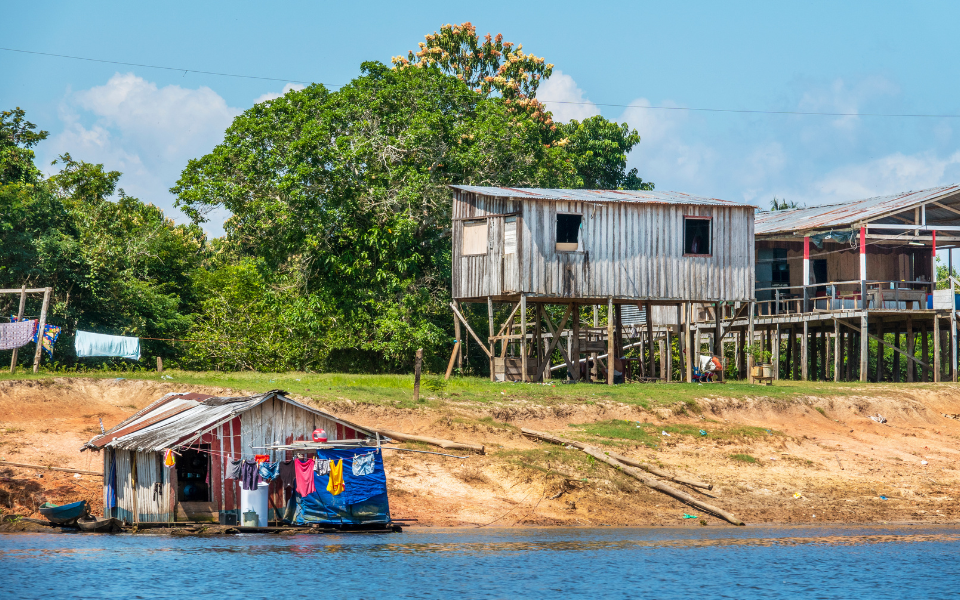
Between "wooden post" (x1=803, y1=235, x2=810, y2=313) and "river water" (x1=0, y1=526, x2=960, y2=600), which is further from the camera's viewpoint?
"wooden post" (x1=803, y1=235, x2=810, y2=313)

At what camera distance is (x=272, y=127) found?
42125 millimetres

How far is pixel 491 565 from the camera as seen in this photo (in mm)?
20672

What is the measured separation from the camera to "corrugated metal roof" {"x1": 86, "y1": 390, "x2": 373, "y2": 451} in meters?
21.6

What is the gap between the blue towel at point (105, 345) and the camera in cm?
3228

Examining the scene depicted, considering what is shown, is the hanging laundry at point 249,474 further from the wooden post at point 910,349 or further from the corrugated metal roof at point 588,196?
the wooden post at point 910,349

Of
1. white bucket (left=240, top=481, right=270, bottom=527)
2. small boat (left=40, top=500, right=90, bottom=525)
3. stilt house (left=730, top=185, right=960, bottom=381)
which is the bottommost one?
small boat (left=40, top=500, right=90, bottom=525)

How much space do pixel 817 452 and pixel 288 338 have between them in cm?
2336

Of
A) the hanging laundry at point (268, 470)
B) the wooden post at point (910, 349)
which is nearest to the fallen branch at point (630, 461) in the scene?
the hanging laundry at point (268, 470)

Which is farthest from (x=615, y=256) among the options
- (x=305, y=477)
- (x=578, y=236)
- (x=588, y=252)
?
(x=305, y=477)

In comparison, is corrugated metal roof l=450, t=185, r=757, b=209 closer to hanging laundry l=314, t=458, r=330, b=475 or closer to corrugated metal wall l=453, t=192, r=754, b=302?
corrugated metal wall l=453, t=192, r=754, b=302

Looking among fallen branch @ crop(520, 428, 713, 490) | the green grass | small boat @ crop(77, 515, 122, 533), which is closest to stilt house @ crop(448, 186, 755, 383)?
the green grass

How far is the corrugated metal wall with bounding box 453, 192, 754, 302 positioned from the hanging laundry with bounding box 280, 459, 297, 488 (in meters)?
14.3

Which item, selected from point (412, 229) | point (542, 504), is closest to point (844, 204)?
point (412, 229)

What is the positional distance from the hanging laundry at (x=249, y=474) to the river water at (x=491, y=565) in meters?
1.17
